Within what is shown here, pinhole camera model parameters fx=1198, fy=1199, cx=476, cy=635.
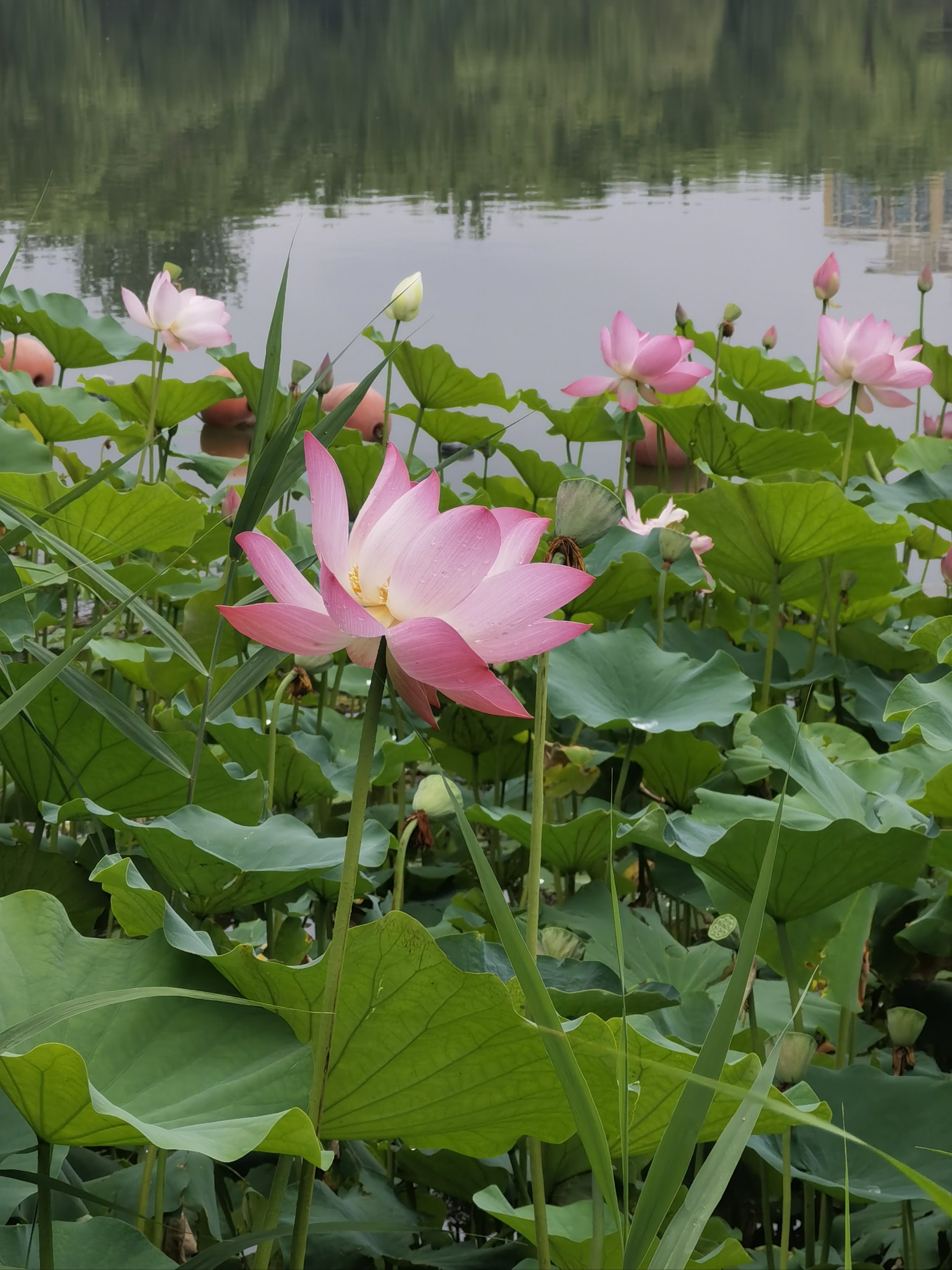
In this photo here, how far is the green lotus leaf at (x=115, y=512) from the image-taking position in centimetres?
109

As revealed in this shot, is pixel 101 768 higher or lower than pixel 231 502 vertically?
lower

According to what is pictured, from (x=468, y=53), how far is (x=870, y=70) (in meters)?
5.06

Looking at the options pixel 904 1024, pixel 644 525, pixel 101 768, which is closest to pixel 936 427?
pixel 644 525

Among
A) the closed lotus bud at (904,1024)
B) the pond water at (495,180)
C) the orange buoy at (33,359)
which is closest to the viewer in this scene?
the closed lotus bud at (904,1024)

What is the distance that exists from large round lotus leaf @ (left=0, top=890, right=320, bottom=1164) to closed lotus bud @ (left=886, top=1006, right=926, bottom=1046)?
397 millimetres

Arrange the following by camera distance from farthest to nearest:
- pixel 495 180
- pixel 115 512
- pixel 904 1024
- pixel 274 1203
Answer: pixel 495 180, pixel 115 512, pixel 904 1024, pixel 274 1203

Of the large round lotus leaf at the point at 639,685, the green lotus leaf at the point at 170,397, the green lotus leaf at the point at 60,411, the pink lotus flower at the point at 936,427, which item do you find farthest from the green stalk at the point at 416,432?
the pink lotus flower at the point at 936,427

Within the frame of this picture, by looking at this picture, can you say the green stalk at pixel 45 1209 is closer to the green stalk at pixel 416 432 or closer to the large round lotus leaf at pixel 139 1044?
the large round lotus leaf at pixel 139 1044

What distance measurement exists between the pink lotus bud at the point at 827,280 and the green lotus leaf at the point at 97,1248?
1578 millimetres

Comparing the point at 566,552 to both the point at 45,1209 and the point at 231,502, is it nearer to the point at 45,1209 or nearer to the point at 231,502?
the point at 45,1209

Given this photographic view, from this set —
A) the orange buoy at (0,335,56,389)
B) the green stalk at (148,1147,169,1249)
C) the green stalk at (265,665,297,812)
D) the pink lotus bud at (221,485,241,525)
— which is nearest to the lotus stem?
the pink lotus bud at (221,485,241,525)

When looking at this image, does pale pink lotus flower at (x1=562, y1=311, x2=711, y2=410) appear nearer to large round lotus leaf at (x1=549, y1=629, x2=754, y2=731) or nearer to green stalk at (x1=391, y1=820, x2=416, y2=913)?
large round lotus leaf at (x1=549, y1=629, x2=754, y2=731)

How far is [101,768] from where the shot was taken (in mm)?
798

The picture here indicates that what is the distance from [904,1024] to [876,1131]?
6cm
